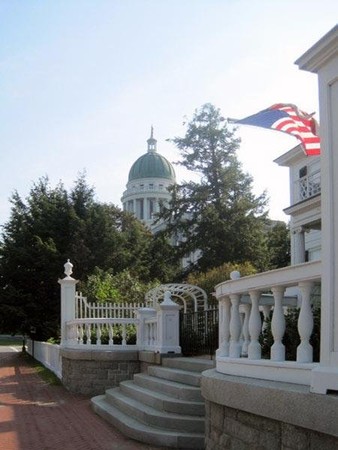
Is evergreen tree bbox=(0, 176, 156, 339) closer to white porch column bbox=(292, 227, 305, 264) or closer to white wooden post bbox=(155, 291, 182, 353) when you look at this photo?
white porch column bbox=(292, 227, 305, 264)

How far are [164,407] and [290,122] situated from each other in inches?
182

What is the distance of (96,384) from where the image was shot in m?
14.3

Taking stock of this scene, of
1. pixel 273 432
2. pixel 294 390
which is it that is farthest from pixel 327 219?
pixel 273 432

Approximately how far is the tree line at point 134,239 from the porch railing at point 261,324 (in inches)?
615

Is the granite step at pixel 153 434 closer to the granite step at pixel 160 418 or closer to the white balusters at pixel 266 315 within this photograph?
the granite step at pixel 160 418

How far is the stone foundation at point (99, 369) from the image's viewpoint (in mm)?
14102

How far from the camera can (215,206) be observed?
41.7 m

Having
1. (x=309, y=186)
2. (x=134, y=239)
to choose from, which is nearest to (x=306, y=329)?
(x=309, y=186)

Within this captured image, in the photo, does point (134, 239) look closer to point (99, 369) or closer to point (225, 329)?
point (99, 369)

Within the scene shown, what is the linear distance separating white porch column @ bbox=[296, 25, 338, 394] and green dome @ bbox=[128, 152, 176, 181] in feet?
276

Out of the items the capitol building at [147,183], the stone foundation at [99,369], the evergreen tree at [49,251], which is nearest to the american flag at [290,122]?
the stone foundation at [99,369]

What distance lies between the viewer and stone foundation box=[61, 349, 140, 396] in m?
14.1

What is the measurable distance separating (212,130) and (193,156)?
7.22ft

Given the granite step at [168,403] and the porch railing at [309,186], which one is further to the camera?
the porch railing at [309,186]
